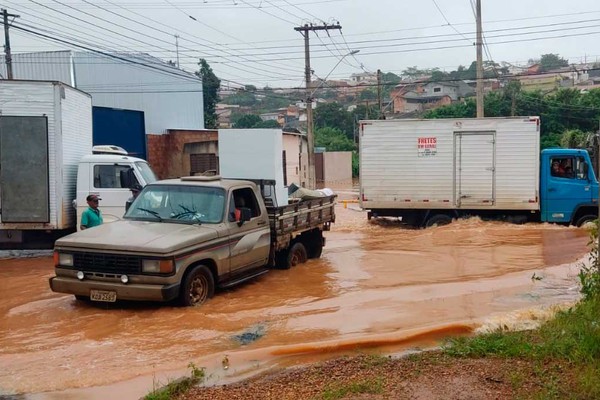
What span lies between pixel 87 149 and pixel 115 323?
24.9 feet

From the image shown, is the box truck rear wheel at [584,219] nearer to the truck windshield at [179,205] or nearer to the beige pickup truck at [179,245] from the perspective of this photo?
the beige pickup truck at [179,245]

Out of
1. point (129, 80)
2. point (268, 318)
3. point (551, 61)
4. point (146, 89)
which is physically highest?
point (551, 61)

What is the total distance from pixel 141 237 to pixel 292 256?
13.6ft

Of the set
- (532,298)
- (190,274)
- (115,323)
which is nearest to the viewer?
(115,323)

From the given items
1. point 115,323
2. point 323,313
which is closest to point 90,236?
point 115,323

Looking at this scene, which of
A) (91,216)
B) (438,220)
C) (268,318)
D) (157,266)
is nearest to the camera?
(157,266)

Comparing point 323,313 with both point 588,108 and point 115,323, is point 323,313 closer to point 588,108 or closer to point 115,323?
point 115,323

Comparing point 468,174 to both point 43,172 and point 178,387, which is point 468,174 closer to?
point 43,172

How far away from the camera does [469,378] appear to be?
5.14m

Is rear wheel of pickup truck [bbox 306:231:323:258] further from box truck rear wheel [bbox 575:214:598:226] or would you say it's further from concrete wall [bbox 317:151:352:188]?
concrete wall [bbox 317:151:352:188]

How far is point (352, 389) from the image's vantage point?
4953 mm

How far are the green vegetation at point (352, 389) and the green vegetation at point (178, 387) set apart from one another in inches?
48.9

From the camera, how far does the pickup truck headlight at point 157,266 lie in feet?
27.1

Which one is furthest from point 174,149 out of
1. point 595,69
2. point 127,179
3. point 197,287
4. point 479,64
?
point 197,287
